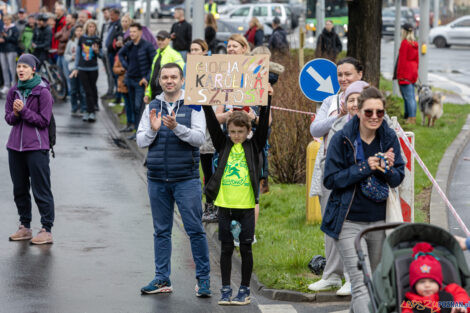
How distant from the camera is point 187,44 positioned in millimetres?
22375

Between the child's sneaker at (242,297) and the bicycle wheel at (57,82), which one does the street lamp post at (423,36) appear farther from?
the child's sneaker at (242,297)

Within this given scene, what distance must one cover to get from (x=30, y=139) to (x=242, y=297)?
3.17 metres

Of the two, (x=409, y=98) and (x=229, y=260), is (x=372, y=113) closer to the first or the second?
(x=229, y=260)

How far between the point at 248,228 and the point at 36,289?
6.24 ft

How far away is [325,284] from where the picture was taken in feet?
27.3

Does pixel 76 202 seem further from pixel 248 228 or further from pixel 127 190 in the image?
pixel 248 228

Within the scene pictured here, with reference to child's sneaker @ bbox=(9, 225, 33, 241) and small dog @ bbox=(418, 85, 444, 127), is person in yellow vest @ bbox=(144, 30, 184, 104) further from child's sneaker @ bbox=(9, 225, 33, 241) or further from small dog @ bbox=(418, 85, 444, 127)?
small dog @ bbox=(418, 85, 444, 127)

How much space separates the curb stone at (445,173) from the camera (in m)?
10.8

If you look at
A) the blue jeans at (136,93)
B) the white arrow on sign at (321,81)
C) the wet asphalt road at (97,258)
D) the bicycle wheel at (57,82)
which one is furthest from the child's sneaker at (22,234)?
the bicycle wheel at (57,82)

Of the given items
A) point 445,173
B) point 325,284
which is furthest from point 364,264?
point 445,173

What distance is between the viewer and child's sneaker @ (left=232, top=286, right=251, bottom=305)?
7.96 m

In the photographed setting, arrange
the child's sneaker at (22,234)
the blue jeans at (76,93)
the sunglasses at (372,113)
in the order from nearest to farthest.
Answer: the sunglasses at (372,113)
the child's sneaker at (22,234)
the blue jeans at (76,93)

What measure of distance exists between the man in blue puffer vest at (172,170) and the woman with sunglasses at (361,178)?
1706 mm

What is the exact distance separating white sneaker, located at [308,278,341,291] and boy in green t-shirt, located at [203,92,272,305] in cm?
63
